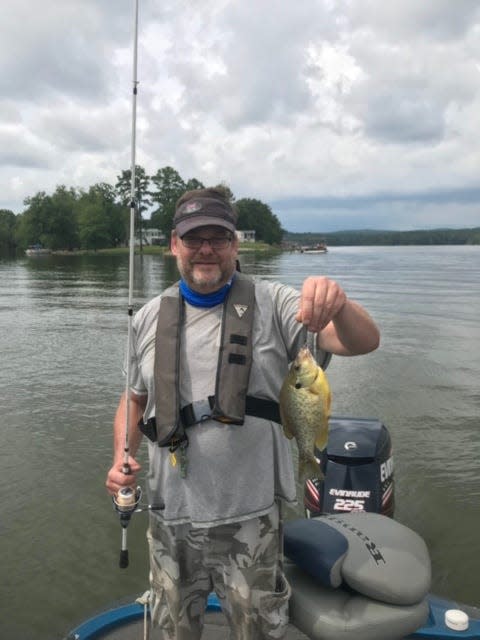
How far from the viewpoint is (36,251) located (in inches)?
3514

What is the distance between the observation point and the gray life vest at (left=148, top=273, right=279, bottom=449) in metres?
2.55

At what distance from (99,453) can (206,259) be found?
18.1ft

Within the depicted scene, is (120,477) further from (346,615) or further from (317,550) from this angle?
(346,615)

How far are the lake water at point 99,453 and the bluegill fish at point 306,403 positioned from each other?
3.08 metres

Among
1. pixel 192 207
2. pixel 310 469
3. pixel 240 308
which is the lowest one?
pixel 310 469

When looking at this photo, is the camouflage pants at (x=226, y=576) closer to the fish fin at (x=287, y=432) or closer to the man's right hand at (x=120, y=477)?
the man's right hand at (x=120, y=477)

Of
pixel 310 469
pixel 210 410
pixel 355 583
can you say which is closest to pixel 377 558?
pixel 355 583

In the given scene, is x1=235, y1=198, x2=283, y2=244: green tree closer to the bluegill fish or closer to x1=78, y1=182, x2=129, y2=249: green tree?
x1=78, y1=182, x2=129, y2=249: green tree

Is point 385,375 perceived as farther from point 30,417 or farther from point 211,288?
point 211,288

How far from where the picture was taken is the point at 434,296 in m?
25.6

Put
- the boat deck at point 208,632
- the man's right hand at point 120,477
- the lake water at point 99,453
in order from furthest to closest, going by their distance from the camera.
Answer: the lake water at point 99,453 → the boat deck at point 208,632 → the man's right hand at point 120,477

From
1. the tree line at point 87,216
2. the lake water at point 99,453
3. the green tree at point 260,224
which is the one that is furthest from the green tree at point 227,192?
the green tree at point 260,224

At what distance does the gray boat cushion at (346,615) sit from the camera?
104 inches

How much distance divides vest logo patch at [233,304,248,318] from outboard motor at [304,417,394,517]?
214 cm
